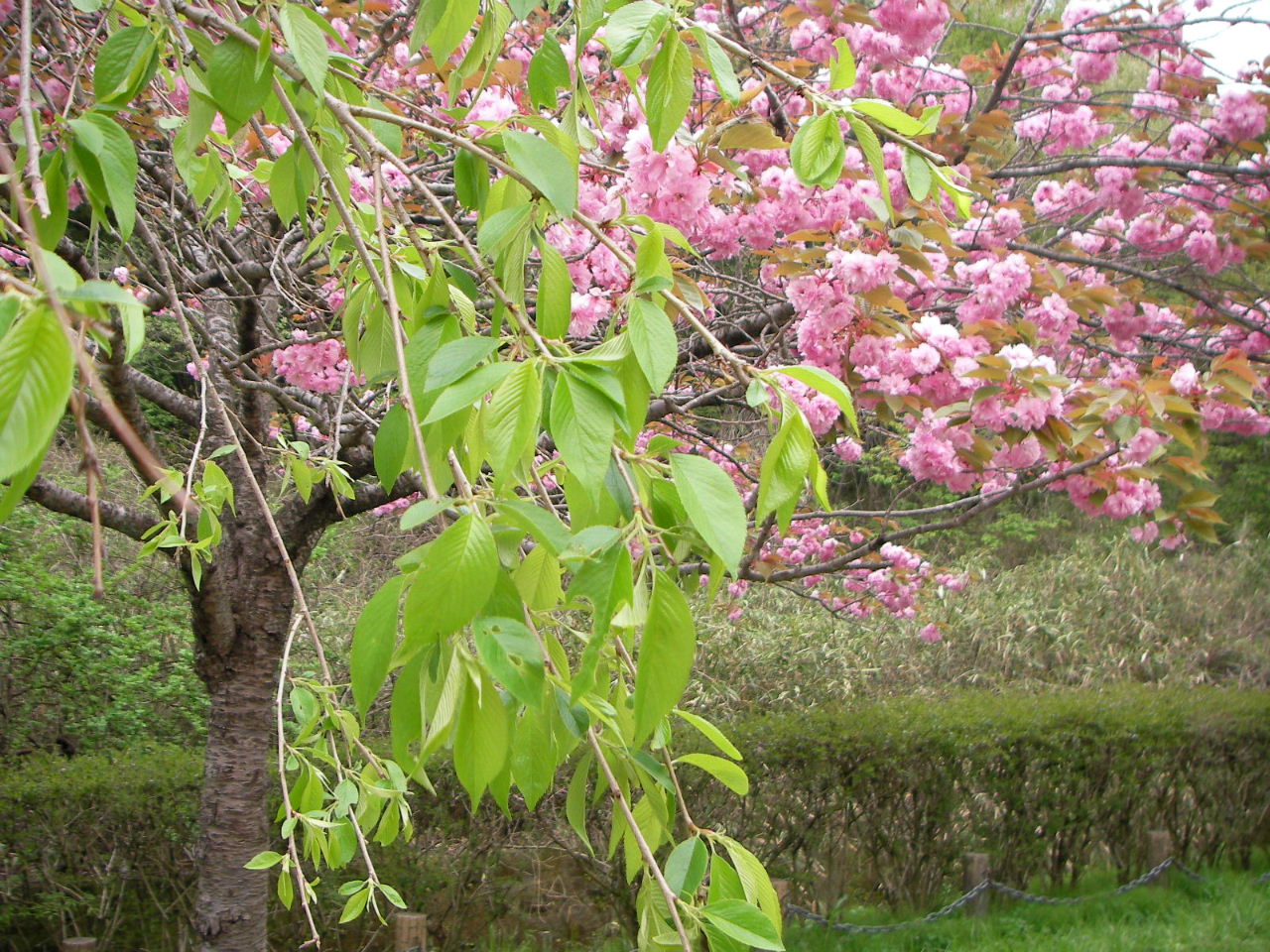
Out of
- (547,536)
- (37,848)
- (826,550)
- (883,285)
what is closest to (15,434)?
(547,536)

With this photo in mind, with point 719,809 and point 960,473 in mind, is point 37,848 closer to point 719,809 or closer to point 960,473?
point 719,809

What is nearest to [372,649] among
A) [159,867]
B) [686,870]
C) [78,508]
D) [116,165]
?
[686,870]

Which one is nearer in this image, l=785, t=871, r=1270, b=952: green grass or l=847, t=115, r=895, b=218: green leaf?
l=847, t=115, r=895, b=218: green leaf

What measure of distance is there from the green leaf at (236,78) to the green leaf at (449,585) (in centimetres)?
52

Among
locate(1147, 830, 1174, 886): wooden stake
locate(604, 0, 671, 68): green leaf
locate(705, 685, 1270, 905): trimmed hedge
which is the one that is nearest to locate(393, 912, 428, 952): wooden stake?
locate(705, 685, 1270, 905): trimmed hedge

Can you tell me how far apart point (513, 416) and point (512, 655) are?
14 centimetres

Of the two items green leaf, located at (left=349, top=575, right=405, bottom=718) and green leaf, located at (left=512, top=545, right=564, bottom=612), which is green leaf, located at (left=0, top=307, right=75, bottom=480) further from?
green leaf, located at (left=512, top=545, right=564, bottom=612)

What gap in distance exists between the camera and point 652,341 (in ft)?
2.20

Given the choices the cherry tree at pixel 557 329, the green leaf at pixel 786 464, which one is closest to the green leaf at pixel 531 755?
the cherry tree at pixel 557 329

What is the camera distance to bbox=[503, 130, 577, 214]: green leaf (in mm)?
706

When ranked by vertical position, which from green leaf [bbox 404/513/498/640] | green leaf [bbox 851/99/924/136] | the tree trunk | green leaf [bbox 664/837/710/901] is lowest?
the tree trunk

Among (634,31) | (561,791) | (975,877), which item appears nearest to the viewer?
(634,31)

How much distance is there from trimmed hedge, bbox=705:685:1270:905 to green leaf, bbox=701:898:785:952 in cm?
391

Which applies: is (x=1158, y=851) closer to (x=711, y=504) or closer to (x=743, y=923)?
(x=743, y=923)
